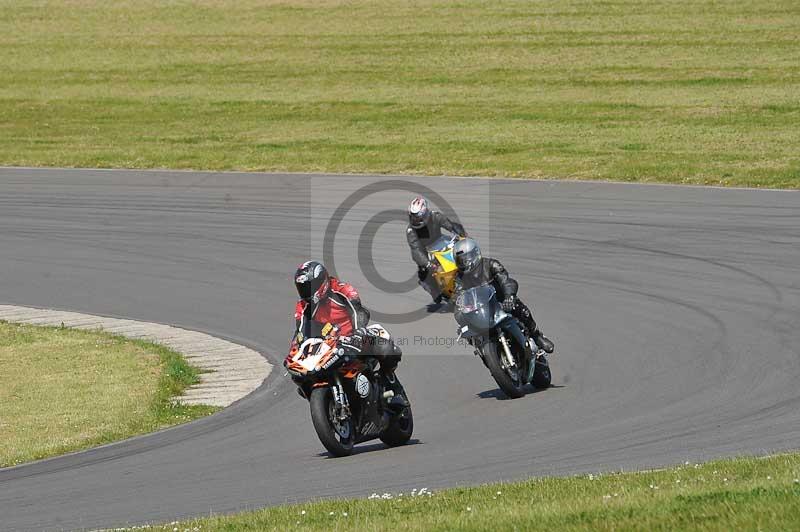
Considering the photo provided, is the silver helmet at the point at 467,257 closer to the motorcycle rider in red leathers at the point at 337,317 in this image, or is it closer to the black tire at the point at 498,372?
the black tire at the point at 498,372

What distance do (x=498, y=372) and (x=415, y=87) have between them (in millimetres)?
29854

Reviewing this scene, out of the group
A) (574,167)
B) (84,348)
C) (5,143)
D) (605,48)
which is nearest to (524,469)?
(84,348)

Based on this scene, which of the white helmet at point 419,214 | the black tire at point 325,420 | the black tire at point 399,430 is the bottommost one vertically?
the black tire at point 399,430

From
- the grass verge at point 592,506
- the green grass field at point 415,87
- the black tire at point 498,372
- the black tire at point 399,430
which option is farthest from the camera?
the green grass field at point 415,87

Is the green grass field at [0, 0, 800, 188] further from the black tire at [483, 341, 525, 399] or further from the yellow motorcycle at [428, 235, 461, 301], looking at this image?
the black tire at [483, 341, 525, 399]

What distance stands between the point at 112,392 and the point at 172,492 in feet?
14.8

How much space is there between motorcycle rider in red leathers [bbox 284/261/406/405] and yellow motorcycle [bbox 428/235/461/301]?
5215mm

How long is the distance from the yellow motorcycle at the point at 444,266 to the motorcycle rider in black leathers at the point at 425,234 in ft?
0.24

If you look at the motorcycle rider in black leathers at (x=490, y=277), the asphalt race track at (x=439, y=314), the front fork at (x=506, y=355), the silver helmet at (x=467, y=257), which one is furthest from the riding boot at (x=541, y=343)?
the silver helmet at (x=467, y=257)

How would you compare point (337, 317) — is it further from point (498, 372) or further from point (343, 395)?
point (498, 372)

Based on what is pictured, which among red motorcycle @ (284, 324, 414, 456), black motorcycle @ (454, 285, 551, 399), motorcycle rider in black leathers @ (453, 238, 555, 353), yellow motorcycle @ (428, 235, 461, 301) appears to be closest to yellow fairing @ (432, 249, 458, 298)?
yellow motorcycle @ (428, 235, 461, 301)

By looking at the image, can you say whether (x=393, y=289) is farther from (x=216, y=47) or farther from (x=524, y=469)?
(x=216, y=47)

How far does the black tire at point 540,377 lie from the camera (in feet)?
46.5

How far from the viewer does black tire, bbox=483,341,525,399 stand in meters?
13.6
